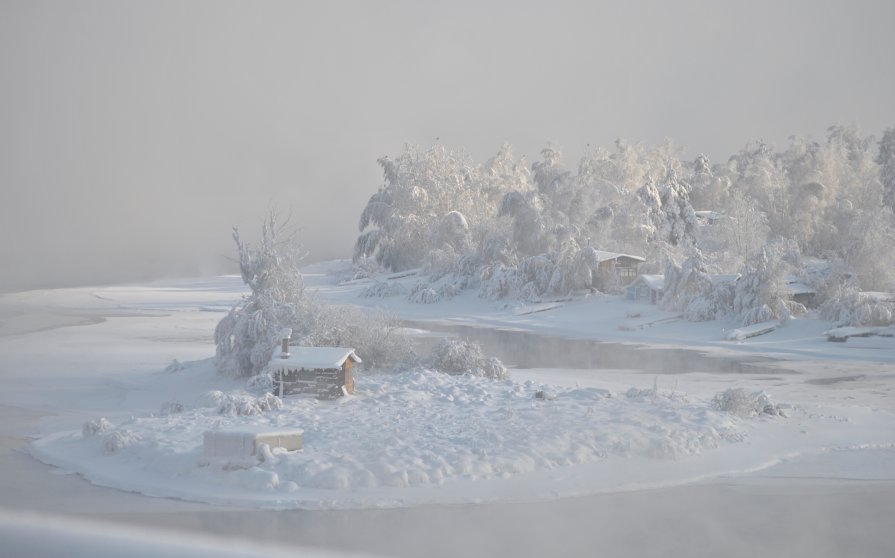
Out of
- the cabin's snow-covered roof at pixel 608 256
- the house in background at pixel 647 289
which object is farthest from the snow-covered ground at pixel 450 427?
the cabin's snow-covered roof at pixel 608 256

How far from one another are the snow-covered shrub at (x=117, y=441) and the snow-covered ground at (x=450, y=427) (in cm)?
4

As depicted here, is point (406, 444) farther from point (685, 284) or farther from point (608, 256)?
point (608, 256)

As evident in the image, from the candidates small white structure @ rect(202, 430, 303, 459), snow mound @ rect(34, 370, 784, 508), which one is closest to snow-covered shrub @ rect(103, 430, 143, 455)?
snow mound @ rect(34, 370, 784, 508)

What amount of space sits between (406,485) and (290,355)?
8208 millimetres

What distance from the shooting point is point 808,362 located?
32.2 metres

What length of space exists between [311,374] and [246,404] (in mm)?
2382

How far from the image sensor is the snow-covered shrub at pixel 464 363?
24734mm

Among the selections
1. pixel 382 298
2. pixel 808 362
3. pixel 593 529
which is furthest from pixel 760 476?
pixel 382 298

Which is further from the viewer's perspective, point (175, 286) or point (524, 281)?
point (175, 286)

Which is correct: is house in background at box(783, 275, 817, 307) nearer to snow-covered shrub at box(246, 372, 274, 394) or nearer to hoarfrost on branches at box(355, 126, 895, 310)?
hoarfrost on branches at box(355, 126, 895, 310)

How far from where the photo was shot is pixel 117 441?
15812 mm

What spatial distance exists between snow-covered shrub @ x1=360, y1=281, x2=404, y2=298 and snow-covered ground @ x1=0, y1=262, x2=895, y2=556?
33797mm

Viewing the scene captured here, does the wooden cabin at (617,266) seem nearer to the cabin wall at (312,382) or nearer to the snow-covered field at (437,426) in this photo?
the snow-covered field at (437,426)

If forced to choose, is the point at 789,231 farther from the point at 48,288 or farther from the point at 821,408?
the point at 48,288
